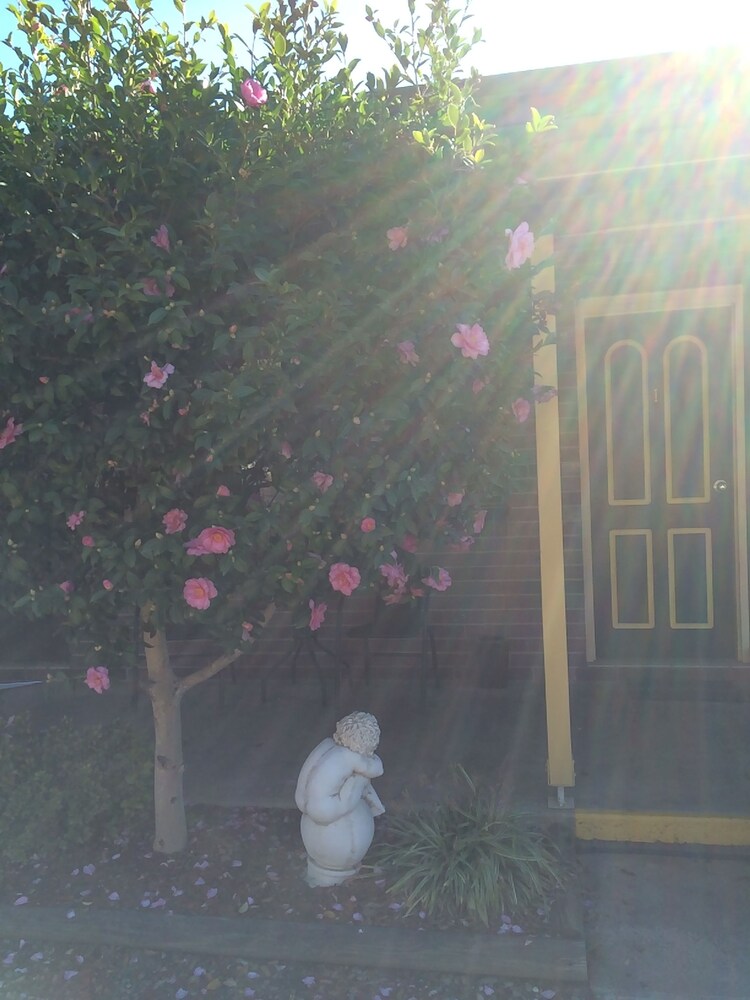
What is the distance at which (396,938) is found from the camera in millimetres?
2877

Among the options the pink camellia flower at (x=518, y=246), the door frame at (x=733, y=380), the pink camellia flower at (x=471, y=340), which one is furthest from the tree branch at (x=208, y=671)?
the door frame at (x=733, y=380)

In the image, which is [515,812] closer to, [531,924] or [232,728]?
[531,924]

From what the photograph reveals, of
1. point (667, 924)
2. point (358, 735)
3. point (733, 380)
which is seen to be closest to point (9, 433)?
point (358, 735)

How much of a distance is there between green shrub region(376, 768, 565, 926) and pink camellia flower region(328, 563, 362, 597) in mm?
1130

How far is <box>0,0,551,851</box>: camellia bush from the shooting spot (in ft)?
8.45

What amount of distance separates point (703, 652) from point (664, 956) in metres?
2.70

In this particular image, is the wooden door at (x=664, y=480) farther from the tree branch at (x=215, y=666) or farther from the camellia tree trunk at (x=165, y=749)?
the camellia tree trunk at (x=165, y=749)

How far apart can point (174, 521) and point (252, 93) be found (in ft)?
4.31

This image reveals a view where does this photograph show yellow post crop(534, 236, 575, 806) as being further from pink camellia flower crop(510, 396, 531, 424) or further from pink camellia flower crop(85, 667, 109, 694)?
pink camellia flower crop(85, 667, 109, 694)

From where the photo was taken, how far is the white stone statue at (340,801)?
123 inches

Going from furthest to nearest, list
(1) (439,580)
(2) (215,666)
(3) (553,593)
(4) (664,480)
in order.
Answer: (4) (664,480) < (3) (553,593) < (2) (215,666) < (1) (439,580)

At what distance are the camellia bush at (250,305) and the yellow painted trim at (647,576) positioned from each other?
9.12ft

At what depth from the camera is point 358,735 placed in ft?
10.4

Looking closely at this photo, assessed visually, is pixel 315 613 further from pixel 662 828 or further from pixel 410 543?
pixel 662 828
